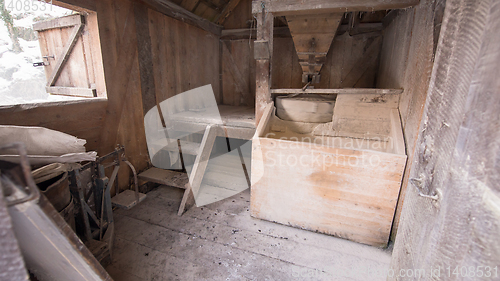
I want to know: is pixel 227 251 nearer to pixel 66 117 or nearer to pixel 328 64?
pixel 66 117

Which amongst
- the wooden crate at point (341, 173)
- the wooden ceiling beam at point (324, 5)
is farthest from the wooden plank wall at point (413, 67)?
the wooden ceiling beam at point (324, 5)

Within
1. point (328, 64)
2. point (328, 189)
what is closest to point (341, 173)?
point (328, 189)

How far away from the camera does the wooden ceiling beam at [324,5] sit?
2.01 m

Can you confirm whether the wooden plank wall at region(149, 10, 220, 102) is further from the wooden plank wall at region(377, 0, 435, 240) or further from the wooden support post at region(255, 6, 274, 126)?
the wooden plank wall at region(377, 0, 435, 240)

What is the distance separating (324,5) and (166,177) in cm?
254

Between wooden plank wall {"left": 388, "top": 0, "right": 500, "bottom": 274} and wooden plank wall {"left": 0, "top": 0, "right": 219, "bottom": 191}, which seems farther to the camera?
wooden plank wall {"left": 0, "top": 0, "right": 219, "bottom": 191}

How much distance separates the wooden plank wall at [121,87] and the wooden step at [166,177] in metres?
0.22

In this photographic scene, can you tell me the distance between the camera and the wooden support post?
2426 millimetres

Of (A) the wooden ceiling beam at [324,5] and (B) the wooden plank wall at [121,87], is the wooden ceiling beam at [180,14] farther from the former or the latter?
(A) the wooden ceiling beam at [324,5]

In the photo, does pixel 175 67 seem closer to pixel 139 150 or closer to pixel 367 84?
pixel 139 150

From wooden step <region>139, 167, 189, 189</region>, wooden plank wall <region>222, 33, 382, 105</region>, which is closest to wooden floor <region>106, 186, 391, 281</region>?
wooden step <region>139, 167, 189, 189</region>

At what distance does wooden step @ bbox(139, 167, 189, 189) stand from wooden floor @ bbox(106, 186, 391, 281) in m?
0.33

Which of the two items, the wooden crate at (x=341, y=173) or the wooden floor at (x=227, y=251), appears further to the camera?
the wooden crate at (x=341, y=173)

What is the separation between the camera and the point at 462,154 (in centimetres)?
68
